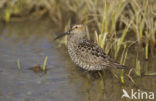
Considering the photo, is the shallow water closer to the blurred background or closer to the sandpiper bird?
the blurred background

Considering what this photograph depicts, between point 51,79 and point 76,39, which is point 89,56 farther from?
point 51,79

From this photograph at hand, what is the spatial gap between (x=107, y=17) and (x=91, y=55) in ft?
4.51

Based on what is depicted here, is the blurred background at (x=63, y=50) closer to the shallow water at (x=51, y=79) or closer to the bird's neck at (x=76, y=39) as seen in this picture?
the shallow water at (x=51, y=79)

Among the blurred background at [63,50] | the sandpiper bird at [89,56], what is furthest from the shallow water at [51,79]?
the sandpiper bird at [89,56]

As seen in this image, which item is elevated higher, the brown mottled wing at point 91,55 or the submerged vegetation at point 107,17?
the submerged vegetation at point 107,17

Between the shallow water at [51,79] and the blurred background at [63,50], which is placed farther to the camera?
the blurred background at [63,50]

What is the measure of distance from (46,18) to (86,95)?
450 cm

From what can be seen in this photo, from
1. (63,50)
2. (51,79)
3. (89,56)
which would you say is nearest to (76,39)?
(89,56)

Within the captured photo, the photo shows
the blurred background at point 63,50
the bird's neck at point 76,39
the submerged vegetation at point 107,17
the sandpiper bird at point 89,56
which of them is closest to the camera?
the blurred background at point 63,50

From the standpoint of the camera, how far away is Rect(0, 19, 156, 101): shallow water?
4.84 m

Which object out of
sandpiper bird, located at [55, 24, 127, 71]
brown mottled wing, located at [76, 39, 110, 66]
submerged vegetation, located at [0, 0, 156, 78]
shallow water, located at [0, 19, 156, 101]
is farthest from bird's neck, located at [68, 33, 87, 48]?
shallow water, located at [0, 19, 156, 101]

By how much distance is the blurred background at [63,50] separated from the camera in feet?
16.5

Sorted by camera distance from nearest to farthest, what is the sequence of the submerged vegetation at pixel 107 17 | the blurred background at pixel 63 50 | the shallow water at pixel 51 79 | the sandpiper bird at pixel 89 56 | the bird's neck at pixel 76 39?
the shallow water at pixel 51 79 < the blurred background at pixel 63 50 < the sandpiper bird at pixel 89 56 < the bird's neck at pixel 76 39 < the submerged vegetation at pixel 107 17

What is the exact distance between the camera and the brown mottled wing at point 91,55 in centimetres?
516
